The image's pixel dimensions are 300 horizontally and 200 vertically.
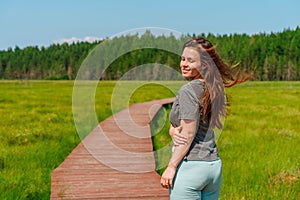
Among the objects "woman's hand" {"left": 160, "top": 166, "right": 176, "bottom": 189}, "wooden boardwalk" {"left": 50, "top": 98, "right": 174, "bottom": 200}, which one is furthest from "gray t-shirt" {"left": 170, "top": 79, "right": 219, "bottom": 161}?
"wooden boardwalk" {"left": 50, "top": 98, "right": 174, "bottom": 200}

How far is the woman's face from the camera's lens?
246 cm

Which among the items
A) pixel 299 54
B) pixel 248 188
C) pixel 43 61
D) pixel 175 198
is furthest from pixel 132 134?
pixel 43 61

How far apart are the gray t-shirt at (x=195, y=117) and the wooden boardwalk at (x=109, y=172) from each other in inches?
77.5

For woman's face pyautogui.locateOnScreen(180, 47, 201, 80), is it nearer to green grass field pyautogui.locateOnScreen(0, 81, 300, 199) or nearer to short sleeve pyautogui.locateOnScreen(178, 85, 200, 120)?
short sleeve pyautogui.locateOnScreen(178, 85, 200, 120)

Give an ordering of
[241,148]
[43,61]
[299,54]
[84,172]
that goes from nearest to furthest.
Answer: [84,172], [241,148], [299,54], [43,61]

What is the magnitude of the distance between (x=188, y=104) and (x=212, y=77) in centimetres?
28

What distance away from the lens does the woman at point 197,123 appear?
7.68ft

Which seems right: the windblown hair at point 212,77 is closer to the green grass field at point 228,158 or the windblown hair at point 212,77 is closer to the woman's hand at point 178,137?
the woman's hand at point 178,137

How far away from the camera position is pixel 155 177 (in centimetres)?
512

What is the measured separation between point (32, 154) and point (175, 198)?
4.98m

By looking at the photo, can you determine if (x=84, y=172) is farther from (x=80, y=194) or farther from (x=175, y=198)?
(x=175, y=198)

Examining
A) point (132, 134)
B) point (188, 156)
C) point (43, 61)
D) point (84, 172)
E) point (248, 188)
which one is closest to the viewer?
point (188, 156)

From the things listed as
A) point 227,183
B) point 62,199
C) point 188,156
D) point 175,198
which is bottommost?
point 227,183

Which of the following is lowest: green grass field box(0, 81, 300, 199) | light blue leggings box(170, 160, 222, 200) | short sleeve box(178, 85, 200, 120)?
green grass field box(0, 81, 300, 199)
